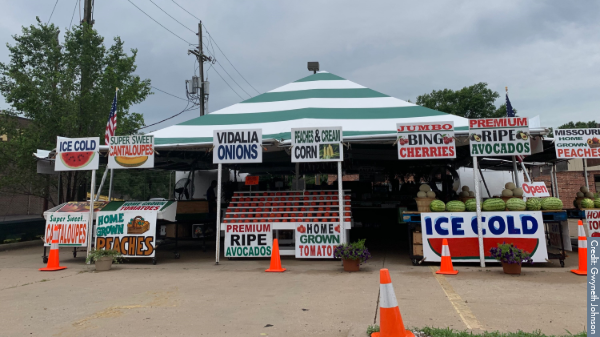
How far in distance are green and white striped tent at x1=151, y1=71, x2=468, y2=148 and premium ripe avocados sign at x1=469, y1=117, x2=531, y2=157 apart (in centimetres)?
42

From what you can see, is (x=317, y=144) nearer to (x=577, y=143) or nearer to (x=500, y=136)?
(x=500, y=136)

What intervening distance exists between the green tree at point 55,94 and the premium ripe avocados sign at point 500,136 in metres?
13.6

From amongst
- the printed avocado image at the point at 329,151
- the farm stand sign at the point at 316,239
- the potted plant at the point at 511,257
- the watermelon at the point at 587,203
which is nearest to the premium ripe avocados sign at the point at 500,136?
the potted plant at the point at 511,257

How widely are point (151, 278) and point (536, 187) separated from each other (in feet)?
49.0

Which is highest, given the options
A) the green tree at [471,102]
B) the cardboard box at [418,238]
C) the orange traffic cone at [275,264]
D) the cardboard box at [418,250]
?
the green tree at [471,102]

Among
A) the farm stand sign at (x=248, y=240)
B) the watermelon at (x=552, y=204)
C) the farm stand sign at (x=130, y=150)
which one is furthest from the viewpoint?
the farm stand sign at (x=130, y=150)

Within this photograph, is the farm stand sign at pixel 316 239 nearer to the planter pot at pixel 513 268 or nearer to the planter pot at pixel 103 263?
the planter pot at pixel 513 268

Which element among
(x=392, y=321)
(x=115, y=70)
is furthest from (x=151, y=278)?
(x=115, y=70)

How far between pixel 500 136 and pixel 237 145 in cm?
657

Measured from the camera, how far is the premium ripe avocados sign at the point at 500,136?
29.4 ft

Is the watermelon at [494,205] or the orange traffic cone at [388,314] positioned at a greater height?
the watermelon at [494,205]

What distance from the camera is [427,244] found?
363 inches

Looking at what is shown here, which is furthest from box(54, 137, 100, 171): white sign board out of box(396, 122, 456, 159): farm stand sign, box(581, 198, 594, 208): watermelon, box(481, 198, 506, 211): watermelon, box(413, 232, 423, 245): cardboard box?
box(581, 198, 594, 208): watermelon

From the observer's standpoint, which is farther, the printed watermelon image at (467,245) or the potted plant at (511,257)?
the printed watermelon image at (467,245)
